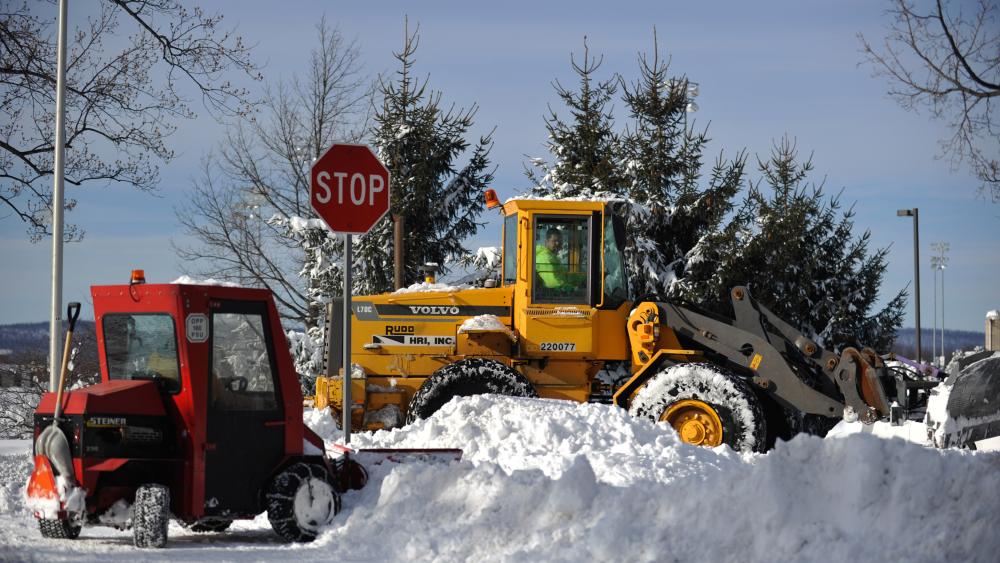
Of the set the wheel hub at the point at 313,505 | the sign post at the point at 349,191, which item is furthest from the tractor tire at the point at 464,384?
the wheel hub at the point at 313,505

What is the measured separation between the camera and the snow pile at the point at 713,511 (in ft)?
21.4

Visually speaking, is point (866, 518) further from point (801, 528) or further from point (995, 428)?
point (995, 428)

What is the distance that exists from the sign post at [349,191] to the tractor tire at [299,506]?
173 centimetres

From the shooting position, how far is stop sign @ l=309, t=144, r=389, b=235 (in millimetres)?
10180

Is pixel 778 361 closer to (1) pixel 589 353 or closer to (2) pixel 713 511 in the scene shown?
(1) pixel 589 353

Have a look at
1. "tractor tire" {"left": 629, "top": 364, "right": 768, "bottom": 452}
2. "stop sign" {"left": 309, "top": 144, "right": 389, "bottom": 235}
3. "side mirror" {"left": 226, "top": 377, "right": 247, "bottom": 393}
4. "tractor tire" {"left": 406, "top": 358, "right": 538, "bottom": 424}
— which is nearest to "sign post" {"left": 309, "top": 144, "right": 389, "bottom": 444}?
"stop sign" {"left": 309, "top": 144, "right": 389, "bottom": 235}

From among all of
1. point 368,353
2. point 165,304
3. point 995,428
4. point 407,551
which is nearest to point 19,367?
point 368,353

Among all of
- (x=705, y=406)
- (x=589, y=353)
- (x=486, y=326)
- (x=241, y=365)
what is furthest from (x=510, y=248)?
(x=241, y=365)

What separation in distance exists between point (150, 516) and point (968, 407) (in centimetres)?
866

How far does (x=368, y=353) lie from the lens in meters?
14.2

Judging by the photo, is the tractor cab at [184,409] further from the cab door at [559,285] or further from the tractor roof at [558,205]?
the tractor roof at [558,205]

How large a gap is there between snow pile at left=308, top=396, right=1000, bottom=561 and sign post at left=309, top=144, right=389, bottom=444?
2.27m

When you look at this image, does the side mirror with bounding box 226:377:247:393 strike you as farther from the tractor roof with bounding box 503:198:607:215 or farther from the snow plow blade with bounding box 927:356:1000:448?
the snow plow blade with bounding box 927:356:1000:448

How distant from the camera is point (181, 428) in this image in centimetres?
827
